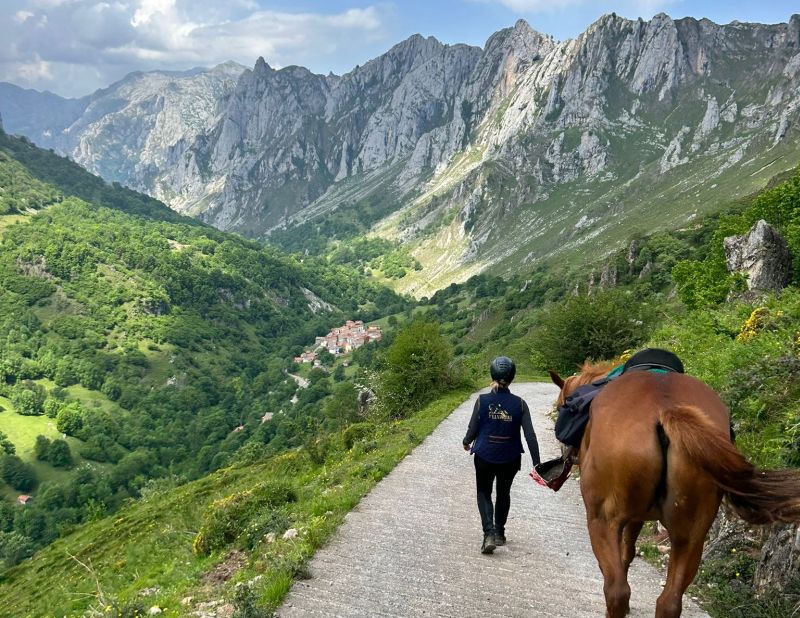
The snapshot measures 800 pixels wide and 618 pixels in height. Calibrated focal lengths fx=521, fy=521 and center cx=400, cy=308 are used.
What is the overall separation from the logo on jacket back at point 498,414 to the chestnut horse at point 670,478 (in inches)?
124

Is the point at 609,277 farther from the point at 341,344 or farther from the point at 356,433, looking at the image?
the point at 341,344

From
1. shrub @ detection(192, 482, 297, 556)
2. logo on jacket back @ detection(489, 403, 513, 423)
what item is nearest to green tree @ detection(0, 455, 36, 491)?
shrub @ detection(192, 482, 297, 556)

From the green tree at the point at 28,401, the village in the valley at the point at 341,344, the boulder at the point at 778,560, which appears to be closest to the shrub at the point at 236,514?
the boulder at the point at 778,560

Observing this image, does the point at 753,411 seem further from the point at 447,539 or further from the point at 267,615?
the point at 267,615

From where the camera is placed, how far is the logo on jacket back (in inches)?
339

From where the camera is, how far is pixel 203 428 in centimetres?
13375

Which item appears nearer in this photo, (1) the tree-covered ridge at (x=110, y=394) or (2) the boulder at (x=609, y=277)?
(2) the boulder at (x=609, y=277)

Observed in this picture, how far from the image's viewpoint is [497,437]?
8641 millimetres

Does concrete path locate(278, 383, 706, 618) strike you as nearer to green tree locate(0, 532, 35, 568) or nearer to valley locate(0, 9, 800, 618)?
valley locate(0, 9, 800, 618)

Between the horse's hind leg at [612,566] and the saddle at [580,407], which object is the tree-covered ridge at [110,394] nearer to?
the saddle at [580,407]

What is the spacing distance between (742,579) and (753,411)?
355cm

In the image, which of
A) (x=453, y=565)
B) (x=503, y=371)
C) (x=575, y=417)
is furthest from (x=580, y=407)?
(x=453, y=565)

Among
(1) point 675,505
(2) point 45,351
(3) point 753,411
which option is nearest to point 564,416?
(1) point 675,505

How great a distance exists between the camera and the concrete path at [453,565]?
7.03 m
